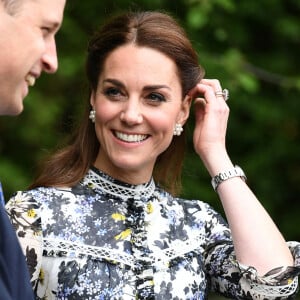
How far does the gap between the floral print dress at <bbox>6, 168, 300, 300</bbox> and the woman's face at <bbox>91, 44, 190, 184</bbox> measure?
11 cm

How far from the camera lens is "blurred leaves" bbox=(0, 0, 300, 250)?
20.8 feet

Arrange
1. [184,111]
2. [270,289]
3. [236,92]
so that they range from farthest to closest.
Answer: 1. [236,92]
2. [184,111]
3. [270,289]

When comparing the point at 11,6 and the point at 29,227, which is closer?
the point at 11,6

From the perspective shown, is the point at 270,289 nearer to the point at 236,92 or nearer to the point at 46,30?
the point at 46,30

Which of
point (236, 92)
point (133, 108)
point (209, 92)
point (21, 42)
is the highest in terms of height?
point (236, 92)

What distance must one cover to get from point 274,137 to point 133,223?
4060 mm

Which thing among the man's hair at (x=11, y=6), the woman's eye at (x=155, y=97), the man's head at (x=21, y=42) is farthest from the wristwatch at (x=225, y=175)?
the man's hair at (x=11, y=6)

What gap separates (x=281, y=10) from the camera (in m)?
7.00

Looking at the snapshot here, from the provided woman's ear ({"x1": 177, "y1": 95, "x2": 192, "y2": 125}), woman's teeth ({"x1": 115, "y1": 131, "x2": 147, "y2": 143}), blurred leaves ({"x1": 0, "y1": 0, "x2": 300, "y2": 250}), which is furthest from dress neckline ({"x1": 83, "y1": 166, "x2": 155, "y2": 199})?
blurred leaves ({"x1": 0, "y1": 0, "x2": 300, "y2": 250})

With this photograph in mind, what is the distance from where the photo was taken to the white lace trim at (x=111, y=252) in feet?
10.1

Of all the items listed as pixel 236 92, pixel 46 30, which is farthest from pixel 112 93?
pixel 236 92

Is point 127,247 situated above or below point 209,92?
below

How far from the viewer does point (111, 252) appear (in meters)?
3.14

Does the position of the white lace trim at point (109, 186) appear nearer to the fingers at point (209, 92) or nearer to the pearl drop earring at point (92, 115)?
the pearl drop earring at point (92, 115)
